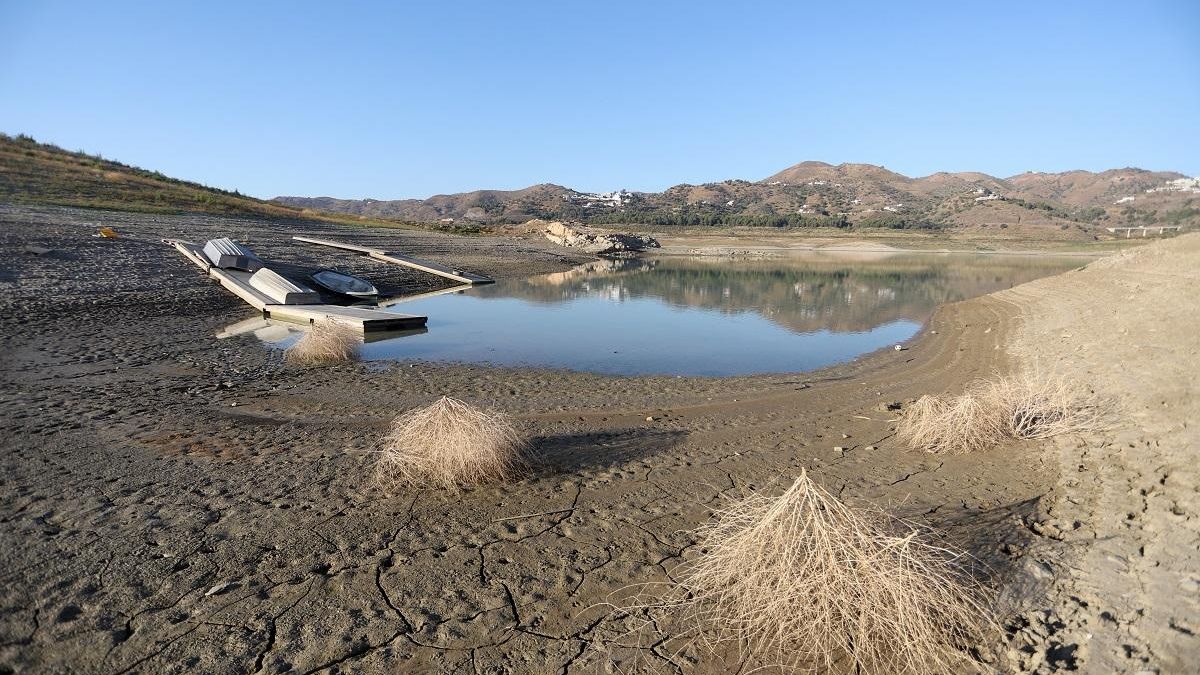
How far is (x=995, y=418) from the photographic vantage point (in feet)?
24.9

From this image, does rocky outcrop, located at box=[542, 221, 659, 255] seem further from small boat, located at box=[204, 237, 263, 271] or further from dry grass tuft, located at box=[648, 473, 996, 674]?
dry grass tuft, located at box=[648, 473, 996, 674]

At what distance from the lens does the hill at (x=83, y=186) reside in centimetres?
3194

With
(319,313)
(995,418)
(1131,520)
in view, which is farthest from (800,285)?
(1131,520)

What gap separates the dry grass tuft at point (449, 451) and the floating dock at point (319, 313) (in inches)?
369

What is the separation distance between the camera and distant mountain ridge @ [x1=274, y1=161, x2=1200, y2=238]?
94938mm

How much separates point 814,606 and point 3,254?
24.1m

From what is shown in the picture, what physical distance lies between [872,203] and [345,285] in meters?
133

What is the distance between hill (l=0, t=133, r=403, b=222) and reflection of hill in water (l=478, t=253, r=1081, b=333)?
71.2ft

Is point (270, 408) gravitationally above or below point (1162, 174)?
below

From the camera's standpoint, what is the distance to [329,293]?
2322 cm

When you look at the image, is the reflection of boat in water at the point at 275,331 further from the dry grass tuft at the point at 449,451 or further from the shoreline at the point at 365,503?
the dry grass tuft at the point at 449,451

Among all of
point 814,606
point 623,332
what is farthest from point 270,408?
point 623,332

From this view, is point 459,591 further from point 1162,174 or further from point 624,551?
point 1162,174

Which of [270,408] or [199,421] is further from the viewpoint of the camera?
[270,408]
